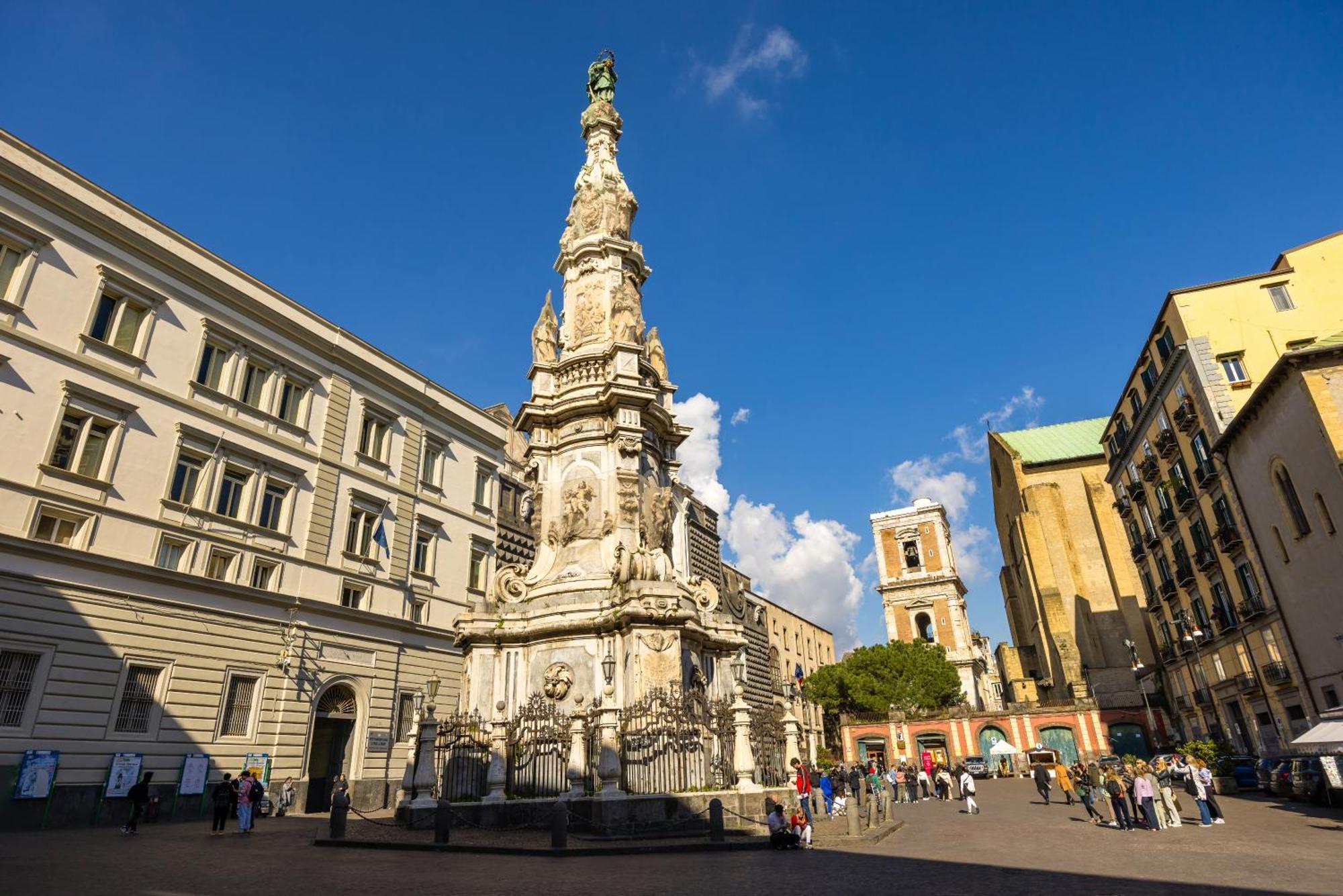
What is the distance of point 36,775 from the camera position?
17062mm

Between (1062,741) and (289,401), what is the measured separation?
52.3 meters

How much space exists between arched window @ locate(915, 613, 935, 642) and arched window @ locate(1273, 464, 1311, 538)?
49952mm

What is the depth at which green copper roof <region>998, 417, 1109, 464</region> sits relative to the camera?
201ft

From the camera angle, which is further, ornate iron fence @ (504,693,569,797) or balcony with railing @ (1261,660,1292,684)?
balcony with railing @ (1261,660,1292,684)

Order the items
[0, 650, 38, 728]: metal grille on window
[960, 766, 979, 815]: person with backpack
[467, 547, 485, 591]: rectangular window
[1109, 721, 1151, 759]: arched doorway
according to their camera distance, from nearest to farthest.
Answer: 1. [0, 650, 38, 728]: metal grille on window
2. [960, 766, 979, 815]: person with backpack
3. [467, 547, 485, 591]: rectangular window
4. [1109, 721, 1151, 759]: arched doorway

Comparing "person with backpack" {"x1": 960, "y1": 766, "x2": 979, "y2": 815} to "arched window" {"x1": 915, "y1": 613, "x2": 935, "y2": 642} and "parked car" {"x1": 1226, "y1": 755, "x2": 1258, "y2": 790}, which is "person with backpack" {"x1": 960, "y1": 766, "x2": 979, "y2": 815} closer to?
"parked car" {"x1": 1226, "y1": 755, "x2": 1258, "y2": 790}

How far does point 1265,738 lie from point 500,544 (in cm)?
3381

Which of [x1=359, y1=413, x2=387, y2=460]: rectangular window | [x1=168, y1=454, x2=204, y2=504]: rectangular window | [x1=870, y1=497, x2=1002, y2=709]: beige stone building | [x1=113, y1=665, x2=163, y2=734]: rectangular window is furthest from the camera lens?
[x1=870, y1=497, x2=1002, y2=709]: beige stone building

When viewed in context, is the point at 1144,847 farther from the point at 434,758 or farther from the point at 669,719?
the point at 434,758

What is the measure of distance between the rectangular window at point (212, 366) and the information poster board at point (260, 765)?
11909 mm

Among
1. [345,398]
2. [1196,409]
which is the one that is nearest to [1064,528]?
[1196,409]

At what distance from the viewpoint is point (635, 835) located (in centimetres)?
1214

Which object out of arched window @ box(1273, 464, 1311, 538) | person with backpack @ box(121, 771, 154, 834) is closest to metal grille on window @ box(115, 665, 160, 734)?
person with backpack @ box(121, 771, 154, 834)

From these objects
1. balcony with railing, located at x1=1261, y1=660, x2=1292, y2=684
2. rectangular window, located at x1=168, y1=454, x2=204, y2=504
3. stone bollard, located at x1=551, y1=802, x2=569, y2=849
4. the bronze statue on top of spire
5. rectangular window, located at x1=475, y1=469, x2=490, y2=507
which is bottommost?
stone bollard, located at x1=551, y1=802, x2=569, y2=849
